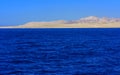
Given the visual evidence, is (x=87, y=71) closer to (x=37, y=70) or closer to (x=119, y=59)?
(x=37, y=70)

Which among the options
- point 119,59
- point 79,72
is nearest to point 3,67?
point 79,72

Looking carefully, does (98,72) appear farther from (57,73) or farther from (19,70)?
(19,70)

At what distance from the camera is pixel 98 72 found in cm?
2967

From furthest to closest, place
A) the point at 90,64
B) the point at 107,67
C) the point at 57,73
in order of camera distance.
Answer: the point at 90,64, the point at 107,67, the point at 57,73

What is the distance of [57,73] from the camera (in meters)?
29.3

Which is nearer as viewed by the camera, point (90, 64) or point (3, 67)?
point (3, 67)

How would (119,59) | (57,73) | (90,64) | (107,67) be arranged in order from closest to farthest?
(57,73) < (107,67) < (90,64) < (119,59)

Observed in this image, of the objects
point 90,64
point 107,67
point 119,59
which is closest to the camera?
point 107,67

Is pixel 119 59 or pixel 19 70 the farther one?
pixel 119 59

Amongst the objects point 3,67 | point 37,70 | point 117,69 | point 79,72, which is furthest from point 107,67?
point 3,67

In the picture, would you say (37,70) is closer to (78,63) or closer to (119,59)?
(78,63)

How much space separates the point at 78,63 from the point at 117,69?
5225mm

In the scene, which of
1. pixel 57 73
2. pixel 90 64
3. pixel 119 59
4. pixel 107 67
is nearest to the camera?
pixel 57 73

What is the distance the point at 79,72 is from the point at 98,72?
1.37m
